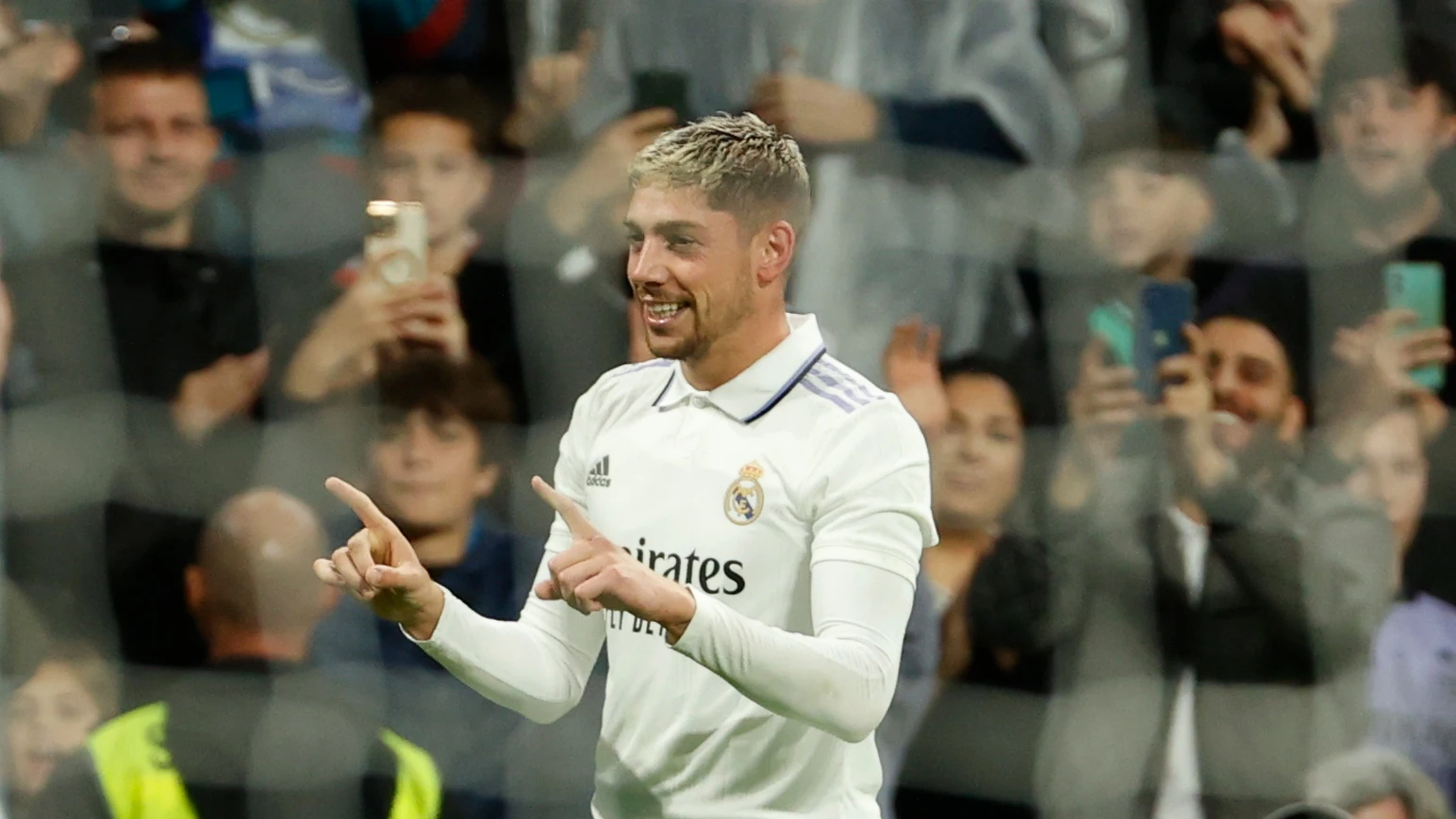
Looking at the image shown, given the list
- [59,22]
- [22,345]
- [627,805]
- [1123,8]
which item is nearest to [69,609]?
[22,345]

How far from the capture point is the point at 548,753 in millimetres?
2441

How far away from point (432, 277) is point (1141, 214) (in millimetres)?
1029

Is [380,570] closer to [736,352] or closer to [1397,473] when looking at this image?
[736,352]

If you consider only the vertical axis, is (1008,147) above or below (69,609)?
above

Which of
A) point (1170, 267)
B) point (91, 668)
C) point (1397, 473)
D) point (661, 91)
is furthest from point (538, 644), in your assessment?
point (1397, 473)

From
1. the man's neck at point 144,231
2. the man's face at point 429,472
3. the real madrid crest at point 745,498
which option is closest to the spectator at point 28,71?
the man's neck at point 144,231

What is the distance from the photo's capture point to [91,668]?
243 centimetres

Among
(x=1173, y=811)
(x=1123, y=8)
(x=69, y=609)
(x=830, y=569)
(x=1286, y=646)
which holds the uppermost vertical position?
(x=1123, y=8)

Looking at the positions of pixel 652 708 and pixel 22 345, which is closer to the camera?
pixel 652 708

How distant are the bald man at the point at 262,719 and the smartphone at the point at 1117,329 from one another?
3.63ft

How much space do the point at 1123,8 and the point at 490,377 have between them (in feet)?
3.52

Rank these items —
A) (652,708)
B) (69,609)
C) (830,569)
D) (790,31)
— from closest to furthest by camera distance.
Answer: (830,569), (652,708), (69,609), (790,31)

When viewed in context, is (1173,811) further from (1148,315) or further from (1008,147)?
(1008,147)

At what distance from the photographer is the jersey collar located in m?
1.63
